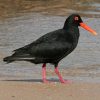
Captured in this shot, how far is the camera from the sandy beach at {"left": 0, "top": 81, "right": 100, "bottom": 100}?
8.65 meters

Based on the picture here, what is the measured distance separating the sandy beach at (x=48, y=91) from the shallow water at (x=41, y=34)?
1.01m

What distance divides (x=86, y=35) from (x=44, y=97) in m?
7.14

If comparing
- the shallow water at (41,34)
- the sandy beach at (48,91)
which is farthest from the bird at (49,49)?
the shallow water at (41,34)

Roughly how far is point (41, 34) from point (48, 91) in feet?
21.9

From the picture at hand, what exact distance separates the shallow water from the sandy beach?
1.01 metres

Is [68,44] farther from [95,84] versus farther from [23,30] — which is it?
[23,30]

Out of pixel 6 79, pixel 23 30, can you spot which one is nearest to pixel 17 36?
pixel 23 30

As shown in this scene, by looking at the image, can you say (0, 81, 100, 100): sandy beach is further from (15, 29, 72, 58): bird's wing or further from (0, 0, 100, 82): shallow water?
(0, 0, 100, 82): shallow water

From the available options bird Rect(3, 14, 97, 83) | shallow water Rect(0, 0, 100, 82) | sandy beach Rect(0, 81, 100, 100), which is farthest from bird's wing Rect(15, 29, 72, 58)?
shallow water Rect(0, 0, 100, 82)

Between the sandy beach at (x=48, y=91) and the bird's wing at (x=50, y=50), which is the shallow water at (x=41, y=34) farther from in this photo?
the sandy beach at (x=48, y=91)

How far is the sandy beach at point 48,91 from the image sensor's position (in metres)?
8.65

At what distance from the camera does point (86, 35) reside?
15.6 metres

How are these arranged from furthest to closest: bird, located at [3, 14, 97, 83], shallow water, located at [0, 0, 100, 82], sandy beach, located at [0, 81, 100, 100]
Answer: shallow water, located at [0, 0, 100, 82], bird, located at [3, 14, 97, 83], sandy beach, located at [0, 81, 100, 100]

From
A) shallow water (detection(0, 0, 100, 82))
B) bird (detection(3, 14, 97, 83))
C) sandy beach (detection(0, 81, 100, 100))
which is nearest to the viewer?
sandy beach (detection(0, 81, 100, 100))
